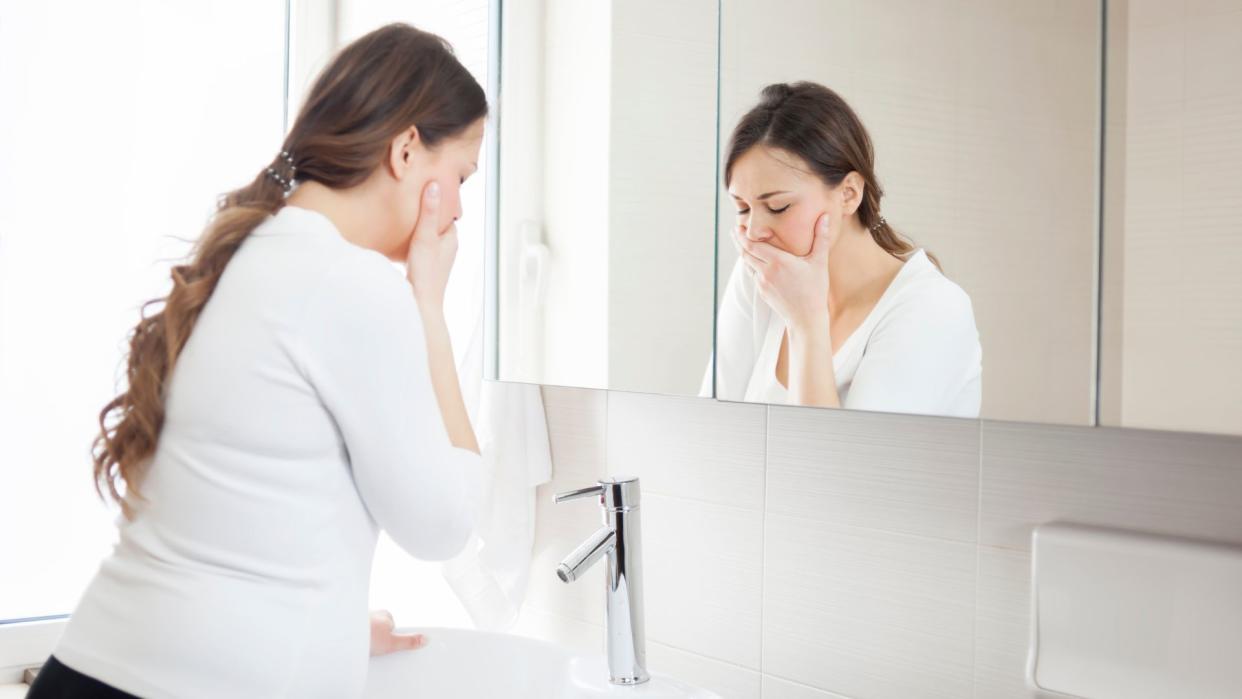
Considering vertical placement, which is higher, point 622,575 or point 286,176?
point 286,176

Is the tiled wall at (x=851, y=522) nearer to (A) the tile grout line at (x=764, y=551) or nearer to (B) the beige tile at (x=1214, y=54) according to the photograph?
(A) the tile grout line at (x=764, y=551)

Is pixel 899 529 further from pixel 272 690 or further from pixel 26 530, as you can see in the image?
pixel 26 530

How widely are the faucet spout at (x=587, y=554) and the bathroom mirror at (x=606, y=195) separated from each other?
164mm

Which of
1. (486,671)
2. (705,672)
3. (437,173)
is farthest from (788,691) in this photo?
(437,173)

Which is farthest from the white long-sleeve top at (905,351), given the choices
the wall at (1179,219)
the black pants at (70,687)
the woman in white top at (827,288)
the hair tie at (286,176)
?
the black pants at (70,687)

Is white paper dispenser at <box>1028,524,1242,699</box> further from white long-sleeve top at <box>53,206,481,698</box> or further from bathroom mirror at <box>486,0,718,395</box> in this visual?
white long-sleeve top at <box>53,206,481,698</box>

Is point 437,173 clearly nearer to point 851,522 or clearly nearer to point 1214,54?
point 851,522

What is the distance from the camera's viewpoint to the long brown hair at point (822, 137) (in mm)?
814

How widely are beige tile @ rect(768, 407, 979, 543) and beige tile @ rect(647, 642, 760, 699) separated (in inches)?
8.1

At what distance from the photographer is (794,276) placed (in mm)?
896

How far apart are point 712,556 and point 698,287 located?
38cm

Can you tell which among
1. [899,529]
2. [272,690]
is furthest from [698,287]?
[272,690]

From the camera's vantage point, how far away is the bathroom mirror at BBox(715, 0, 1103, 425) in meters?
0.70

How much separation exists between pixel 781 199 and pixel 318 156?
0.43 metres
